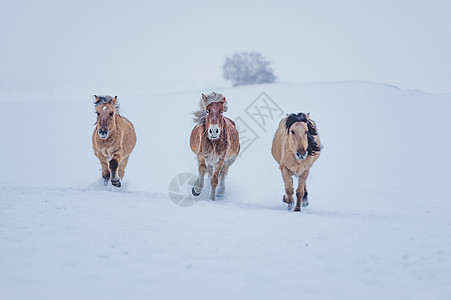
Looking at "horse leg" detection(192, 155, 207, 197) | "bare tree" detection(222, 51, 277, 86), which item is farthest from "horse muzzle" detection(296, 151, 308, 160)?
"bare tree" detection(222, 51, 277, 86)

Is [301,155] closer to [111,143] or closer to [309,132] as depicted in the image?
[309,132]

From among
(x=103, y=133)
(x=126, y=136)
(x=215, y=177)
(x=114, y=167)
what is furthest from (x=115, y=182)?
(x=215, y=177)

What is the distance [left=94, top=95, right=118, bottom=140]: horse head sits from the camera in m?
6.09

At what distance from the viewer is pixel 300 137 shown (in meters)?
5.87

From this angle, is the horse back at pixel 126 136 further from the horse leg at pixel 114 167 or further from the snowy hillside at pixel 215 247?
the snowy hillside at pixel 215 247

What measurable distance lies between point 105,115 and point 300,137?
3.56 meters

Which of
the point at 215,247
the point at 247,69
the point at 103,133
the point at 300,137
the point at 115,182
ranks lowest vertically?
the point at 215,247

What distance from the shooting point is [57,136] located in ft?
69.9

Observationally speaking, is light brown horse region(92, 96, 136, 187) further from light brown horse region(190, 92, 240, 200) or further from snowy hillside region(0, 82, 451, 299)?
light brown horse region(190, 92, 240, 200)

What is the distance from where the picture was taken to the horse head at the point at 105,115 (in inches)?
240

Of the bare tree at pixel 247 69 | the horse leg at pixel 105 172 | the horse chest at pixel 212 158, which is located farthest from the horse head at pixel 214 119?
the bare tree at pixel 247 69

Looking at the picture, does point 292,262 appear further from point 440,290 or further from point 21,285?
point 21,285

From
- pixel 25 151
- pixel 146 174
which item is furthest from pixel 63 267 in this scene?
pixel 25 151

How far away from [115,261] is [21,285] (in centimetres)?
82
